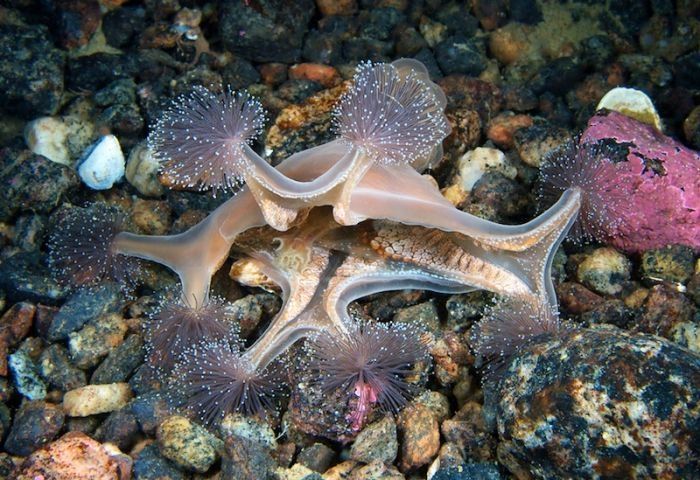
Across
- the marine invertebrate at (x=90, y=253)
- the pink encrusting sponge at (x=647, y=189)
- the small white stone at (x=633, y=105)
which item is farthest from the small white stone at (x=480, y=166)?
the marine invertebrate at (x=90, y=253)

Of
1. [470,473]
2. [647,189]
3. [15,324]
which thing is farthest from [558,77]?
[15,324]

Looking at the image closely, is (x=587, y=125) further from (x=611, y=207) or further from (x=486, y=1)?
(x=486, y=1)

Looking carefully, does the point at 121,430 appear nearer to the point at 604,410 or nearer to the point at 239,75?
the point at 604,410

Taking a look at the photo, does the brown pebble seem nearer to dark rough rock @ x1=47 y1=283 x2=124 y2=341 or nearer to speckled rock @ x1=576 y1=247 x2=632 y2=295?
speckled rock @ x1=576 y1=247 x2=632 y2=295

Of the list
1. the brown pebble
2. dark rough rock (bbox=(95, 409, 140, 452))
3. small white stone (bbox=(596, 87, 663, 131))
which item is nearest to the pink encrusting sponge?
small white stone (bbox=(596, 87, 663, 131))

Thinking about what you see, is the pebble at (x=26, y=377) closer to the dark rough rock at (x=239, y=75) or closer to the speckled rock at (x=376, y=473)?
the speckled rock at (x=376, y=473)

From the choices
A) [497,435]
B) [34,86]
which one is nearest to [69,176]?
[34,86]
